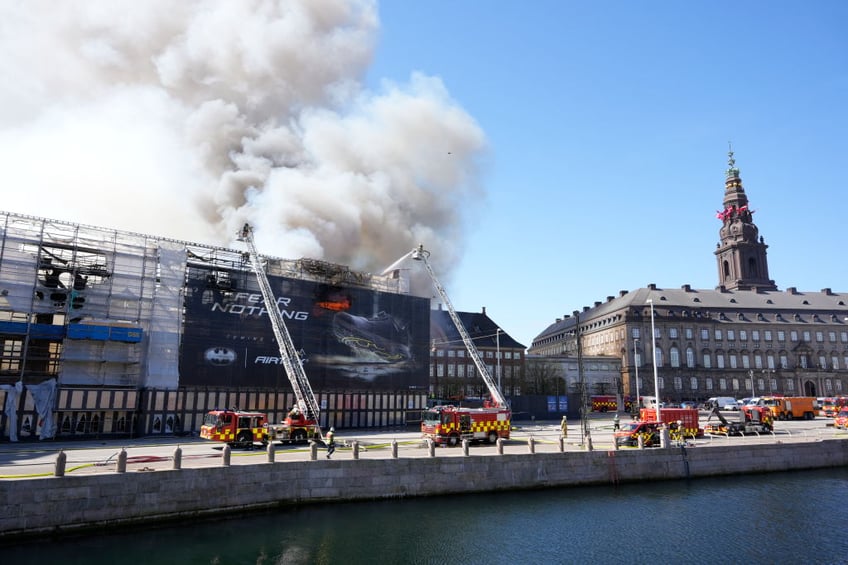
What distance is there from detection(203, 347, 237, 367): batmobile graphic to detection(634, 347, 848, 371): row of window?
82.6 m

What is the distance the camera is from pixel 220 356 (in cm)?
4838

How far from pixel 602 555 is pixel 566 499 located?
8520mm

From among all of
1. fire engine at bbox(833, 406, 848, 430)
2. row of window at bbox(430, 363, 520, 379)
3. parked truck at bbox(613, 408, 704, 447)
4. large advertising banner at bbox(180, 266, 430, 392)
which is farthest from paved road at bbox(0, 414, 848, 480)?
row of window at bbox(430, 363, 520, 379)

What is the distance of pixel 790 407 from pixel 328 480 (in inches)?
2355

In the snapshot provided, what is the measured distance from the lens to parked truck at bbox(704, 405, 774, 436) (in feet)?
152

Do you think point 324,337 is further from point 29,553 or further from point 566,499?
point 29,553

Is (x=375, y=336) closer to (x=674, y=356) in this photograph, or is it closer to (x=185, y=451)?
(x=185, y=451)

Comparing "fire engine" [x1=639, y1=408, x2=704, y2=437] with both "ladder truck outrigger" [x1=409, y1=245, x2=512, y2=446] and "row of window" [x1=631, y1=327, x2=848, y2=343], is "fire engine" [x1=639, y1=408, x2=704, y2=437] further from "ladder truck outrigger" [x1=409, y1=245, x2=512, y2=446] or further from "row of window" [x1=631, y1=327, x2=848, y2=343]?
"row of window" [x1=631, y1=327, x2=848, y2=343]

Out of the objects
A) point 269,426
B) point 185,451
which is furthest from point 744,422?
point 185,451

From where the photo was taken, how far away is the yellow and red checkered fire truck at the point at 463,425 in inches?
1510

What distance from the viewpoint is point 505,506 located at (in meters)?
28.3

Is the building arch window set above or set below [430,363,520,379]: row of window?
above

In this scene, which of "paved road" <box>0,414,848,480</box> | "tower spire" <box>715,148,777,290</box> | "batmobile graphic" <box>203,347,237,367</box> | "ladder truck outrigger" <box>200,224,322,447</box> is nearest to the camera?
"paved road" <box>0,414,848,480</box>

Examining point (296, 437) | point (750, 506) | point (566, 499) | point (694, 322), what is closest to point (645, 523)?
point (566, 499)
